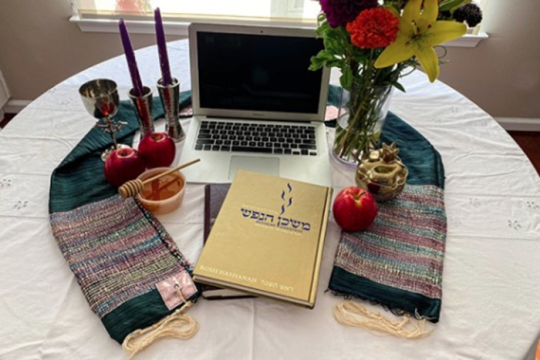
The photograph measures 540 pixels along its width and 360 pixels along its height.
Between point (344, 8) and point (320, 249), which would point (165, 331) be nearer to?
point (320, 249)

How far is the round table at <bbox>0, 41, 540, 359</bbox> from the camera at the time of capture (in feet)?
1.93

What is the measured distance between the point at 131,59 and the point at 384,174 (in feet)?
1.80

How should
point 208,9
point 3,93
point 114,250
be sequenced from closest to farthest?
1. point 114,250
2. point 208,9
3. point 3,93

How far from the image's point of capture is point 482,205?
0.84 meters

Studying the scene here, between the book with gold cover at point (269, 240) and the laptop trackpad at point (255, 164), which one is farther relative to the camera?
the laptop trackpad at point (255, 164)

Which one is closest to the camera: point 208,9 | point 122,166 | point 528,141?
point 122,166

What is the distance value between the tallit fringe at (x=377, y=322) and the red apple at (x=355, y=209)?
0.49 feet

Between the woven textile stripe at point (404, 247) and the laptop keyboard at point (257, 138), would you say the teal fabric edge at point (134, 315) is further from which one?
the laptop keyboard at point (257, 138)

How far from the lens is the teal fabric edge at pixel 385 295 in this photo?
0.63 m

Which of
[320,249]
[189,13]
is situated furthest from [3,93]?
[320,249]

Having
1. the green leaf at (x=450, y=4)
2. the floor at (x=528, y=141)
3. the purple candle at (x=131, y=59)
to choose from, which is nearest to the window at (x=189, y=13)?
the floor at (x=528, y=141)

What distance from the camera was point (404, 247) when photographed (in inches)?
28.7

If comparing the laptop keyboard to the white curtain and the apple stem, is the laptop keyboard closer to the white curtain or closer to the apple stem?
the apple stem

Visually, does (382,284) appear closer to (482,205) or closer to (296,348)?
(296,348)
